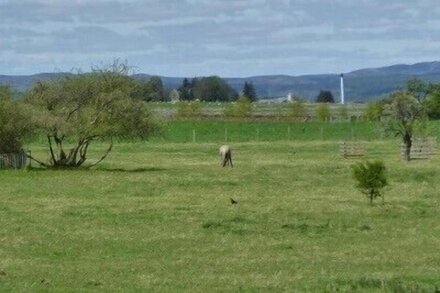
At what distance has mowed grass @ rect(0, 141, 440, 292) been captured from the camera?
643 inches

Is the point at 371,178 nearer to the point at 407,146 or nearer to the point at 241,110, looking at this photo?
the point at 407,146

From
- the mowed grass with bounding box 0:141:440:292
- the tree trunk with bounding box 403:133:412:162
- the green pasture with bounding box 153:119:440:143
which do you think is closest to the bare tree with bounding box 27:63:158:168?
the mowed grass with bounding box 0:141:440:292

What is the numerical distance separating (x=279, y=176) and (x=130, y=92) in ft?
37.1

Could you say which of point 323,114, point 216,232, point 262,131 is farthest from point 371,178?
point 323,114

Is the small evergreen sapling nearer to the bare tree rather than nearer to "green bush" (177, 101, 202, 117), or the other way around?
the bare tree

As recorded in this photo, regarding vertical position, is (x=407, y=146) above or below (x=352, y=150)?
above

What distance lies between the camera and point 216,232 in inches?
960

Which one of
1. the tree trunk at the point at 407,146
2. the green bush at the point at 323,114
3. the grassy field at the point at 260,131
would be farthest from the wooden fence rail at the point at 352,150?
the green bush at the point at 323,114

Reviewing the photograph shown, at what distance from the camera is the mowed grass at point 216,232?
1633 centimetres

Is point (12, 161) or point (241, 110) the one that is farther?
point (241, 110)

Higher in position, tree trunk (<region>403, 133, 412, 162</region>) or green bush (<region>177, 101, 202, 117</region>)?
tree trunk (<region>403, 133, 412, 162</region>)

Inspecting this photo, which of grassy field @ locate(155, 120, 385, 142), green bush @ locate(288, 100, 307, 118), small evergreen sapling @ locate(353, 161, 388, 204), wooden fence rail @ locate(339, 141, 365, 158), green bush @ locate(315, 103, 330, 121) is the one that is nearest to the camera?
small evergreen sapling @ locate(353, 161, 388, 204)

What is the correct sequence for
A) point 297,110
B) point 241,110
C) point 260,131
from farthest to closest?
point 297,110 < point 241,110 < point 260,131

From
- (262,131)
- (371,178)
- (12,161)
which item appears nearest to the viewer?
(371,178)
